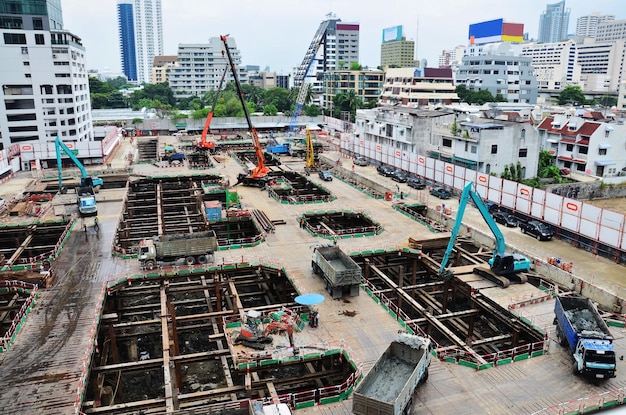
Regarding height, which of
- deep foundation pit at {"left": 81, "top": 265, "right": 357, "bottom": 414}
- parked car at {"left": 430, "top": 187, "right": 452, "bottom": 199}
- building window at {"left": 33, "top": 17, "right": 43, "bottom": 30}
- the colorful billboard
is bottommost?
deep foundation pit at {"left": 81, "top": 265, "right": 357, "bottom": 414}

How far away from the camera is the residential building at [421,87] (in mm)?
135500

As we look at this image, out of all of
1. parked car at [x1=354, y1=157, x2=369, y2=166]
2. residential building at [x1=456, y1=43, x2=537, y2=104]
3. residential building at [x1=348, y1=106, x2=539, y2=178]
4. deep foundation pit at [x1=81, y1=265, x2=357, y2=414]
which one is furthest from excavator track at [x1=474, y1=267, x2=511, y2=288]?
residential building at [x1=456, y1=43, x2=537, y2=104]

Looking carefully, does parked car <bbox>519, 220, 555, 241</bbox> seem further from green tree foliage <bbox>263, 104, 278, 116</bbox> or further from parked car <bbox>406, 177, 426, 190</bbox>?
→ green tree foliage <bbox>263, 104, 278, 116</bbox>

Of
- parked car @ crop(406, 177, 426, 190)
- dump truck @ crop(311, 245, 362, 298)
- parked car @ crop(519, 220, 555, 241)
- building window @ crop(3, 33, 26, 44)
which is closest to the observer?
dump truck @ crop(311, 245, 362, 298)

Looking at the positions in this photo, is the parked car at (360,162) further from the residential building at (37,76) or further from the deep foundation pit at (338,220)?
the residential building at (37,76)

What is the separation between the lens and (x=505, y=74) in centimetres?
14688

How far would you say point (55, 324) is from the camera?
28.9 m

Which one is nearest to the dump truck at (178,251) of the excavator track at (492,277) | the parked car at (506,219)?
the excavator track at (492,277)

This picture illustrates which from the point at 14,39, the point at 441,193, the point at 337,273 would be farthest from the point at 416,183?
the point at 14,39

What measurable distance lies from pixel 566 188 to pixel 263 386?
2105 inches

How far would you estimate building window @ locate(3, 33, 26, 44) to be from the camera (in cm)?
8791

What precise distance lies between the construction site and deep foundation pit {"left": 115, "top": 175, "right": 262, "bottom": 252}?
33 cm

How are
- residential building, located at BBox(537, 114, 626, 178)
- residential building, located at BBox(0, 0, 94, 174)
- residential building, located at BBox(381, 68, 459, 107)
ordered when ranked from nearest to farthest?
residential building, located at BBox(537, 114, 626, 178) → residential building, located at BBox(0, 0, 94, 174) → residential building, located at BBox(381, 68, 459, 107)

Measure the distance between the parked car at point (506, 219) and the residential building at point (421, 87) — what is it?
84239 mm
